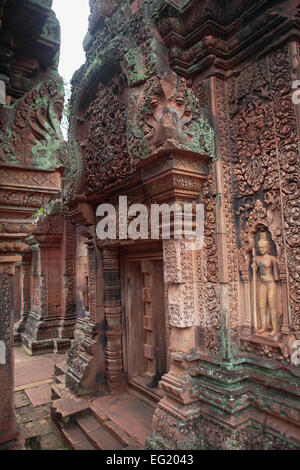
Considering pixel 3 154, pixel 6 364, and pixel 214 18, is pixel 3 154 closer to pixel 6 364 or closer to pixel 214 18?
pixel 6 364

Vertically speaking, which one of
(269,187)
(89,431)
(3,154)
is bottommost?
(89,431)

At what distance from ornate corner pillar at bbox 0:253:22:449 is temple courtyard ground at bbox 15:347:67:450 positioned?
979 millimetres

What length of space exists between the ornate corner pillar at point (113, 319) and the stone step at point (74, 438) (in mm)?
860

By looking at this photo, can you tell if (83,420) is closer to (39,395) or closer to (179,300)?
(39,395)

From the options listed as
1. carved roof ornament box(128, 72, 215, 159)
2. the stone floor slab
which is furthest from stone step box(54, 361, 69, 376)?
carved roof ornament box(128, 72, 215, 159)

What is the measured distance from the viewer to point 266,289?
3131 millimetres

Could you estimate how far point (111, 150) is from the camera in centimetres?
450

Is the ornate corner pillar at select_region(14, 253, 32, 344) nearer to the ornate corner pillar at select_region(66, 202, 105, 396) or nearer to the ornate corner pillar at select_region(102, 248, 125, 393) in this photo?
the ornate corner pillar at select_region(66, 202, 105, 396)

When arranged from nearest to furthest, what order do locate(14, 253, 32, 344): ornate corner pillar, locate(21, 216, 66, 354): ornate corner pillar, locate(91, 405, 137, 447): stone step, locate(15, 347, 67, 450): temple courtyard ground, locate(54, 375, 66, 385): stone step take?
1. locate(91, 405, 137, 447): stone step
2. locate(15, 347, 67, 450): temple courtyard ground
3. locate(54, 375, 66, 385): stone step
4. locate(21, 216, 66, 354): ornate corner pillar
5. locate(14, 253, 32, 344): ornate corner pillar

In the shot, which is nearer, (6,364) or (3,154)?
(3,154)

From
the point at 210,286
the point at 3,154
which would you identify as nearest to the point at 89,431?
the point at 210,286

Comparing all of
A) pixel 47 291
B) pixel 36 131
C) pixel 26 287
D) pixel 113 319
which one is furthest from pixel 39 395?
pixel 26 287

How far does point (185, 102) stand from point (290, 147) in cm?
123

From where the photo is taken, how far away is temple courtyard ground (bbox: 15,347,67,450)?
160 inches
